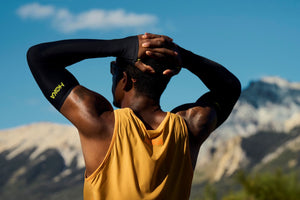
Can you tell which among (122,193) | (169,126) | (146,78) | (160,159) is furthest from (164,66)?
(122,193)

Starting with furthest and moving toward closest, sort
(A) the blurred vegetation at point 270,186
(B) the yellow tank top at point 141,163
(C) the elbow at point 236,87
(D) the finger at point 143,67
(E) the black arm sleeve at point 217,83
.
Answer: (A) the blurred vegetation at point 270,186
(C) the elbow at point 236,87
(E) the black arm sleeve at point 217,83
(D) the finger at point 143,67
(B) the yellow tank top at point 141,163

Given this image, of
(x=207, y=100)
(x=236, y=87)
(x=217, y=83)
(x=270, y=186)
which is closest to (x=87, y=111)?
(x=207, y=100)

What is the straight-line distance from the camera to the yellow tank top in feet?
11.7

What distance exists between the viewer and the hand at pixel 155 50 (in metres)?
3.79

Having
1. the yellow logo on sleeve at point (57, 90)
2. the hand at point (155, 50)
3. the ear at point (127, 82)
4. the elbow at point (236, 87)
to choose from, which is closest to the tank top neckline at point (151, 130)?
the ear at point (127, 82)

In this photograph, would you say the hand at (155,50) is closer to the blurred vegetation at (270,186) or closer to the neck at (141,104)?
the neck at (141,104)

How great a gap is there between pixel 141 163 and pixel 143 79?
2.19ft

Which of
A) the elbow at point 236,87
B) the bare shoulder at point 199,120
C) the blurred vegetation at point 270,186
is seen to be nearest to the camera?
the bare shoulder at point 199,120

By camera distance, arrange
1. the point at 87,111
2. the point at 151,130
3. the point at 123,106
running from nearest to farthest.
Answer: the point at 87,111 → the point at 151,130 → the point at 123,106

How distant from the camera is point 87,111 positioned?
3607mm

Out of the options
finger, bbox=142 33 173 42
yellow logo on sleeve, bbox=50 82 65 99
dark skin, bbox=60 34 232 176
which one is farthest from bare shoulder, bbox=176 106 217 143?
yellow logo on sleeve, bbox=50 82 65 99

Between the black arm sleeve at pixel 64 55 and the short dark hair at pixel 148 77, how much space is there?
94 mm

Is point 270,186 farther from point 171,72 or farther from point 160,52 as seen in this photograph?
point 160,52

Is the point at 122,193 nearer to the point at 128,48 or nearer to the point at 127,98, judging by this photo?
the point at 127,98
